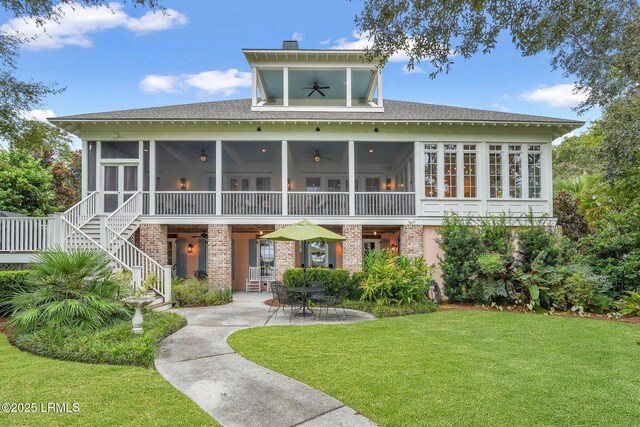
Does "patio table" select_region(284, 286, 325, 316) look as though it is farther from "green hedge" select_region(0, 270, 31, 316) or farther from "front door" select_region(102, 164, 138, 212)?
"front door" select_region(102, 164, 138, 212)

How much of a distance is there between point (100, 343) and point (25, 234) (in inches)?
290

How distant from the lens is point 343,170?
18.1 m

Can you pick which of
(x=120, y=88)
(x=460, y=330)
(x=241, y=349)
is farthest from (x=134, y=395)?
(x=120, y=88)

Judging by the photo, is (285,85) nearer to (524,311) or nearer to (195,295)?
(195,295)

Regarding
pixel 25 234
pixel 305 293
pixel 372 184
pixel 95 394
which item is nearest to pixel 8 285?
pixel 25 234

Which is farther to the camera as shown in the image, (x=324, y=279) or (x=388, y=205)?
(x=388, y=205)

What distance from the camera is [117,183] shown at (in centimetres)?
1431

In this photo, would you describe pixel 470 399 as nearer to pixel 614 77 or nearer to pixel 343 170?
pixel 614 77

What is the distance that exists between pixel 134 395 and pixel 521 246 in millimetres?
10639

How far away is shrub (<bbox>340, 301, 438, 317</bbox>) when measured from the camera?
9383 millimetres

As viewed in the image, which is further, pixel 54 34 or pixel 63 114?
pixel 63 114

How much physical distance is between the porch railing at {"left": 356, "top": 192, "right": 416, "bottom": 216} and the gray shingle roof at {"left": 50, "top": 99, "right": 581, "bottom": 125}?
2918 millimetres

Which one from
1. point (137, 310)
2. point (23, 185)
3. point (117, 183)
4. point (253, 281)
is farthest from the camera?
point (23, 185)

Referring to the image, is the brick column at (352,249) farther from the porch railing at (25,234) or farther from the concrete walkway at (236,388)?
the porch railing at (25,234)
